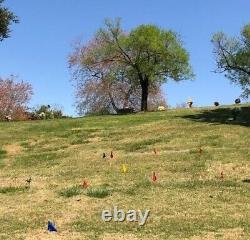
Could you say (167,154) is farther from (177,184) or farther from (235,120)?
(235,120)

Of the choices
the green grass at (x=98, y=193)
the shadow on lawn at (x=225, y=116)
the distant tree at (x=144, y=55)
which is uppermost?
the distant tree at (x=144, y=55)

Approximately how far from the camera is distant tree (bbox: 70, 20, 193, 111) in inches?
2053

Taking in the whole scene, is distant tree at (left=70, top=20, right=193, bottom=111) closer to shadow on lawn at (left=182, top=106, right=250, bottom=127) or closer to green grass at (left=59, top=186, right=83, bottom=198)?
shadow on lawn at (left=182, top=106, right=250, bottom=127)

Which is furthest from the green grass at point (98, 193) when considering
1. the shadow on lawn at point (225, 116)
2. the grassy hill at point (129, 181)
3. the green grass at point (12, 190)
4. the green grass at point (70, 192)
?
the shadow on lawn at point (225, 116)

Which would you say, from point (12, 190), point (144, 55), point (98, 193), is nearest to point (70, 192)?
point (98, 193)

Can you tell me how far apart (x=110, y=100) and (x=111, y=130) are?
106 ft

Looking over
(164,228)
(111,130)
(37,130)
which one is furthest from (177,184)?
(37,130)

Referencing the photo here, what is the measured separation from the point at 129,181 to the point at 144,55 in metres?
36.4

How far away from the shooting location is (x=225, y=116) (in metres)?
37.3

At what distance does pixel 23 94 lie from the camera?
6900cm

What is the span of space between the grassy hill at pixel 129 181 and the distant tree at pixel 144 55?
67.8 ft

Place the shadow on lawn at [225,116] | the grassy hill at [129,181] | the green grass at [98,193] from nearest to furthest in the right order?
the grassy hill at [129,181] < the green grass at [98,193] < the shadow on lawn at [225,116]

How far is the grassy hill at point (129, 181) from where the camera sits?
1220 centimetres

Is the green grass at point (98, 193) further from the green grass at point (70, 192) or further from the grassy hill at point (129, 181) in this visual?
the green grass at point (70, 192)
